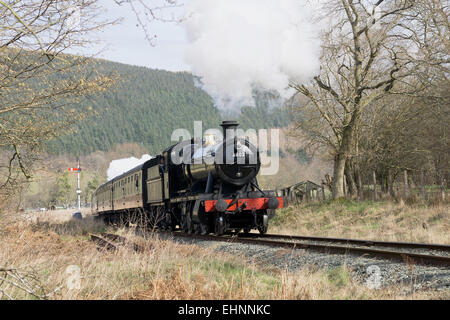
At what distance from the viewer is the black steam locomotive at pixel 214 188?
14.4 metres

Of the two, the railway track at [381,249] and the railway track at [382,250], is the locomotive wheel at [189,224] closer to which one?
the railway track at [382,250]

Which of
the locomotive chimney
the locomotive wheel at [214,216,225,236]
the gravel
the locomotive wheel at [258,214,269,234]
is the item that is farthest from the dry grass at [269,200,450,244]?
the locomotive chimney

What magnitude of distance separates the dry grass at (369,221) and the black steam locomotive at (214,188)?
2719 millimetres

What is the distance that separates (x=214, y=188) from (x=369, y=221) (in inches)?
218

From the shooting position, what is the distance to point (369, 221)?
1644 centimetres

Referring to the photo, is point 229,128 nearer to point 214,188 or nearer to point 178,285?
point 214,188

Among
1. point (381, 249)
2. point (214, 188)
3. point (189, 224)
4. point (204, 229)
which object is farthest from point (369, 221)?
point (381, 249)

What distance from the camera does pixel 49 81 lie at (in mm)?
10117

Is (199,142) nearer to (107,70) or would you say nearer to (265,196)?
(265,196)

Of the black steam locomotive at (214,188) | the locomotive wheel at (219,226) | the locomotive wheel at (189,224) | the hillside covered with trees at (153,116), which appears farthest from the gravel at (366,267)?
the hillside covered with trees at (153,116)

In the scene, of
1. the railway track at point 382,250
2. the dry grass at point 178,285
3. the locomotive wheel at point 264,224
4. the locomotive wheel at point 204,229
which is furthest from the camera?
the locomotive wheel at point 204,229

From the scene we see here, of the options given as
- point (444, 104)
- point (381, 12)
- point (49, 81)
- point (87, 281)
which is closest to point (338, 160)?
point (444, 104)

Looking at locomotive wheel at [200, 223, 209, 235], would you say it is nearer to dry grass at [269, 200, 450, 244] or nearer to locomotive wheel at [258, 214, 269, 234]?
locomotive wheel at [258, 214, 269, 234]
